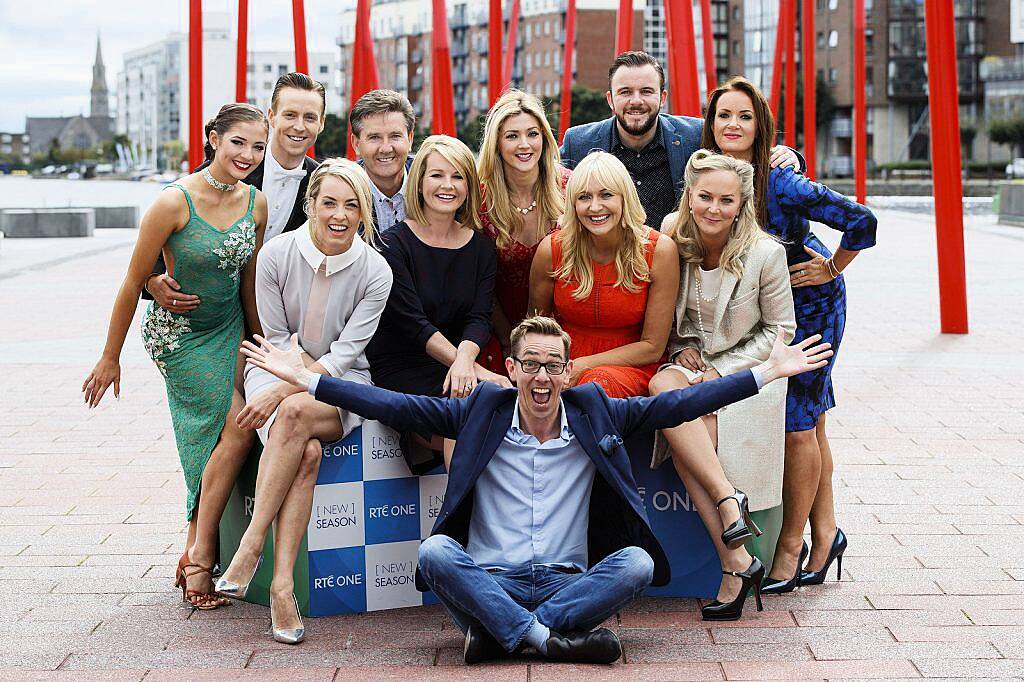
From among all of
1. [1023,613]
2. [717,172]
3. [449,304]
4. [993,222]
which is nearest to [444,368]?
[449,304]

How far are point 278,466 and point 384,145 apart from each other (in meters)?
1.46

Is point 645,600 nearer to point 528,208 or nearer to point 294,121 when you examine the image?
point 528,208

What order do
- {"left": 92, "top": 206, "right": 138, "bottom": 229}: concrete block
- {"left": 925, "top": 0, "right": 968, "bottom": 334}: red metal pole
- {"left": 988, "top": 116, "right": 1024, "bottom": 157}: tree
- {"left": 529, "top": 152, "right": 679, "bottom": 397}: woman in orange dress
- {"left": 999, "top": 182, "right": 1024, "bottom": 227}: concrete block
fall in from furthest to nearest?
1. {"left": 988, "top": 116, "right": 1024, "bottom": 157}: tree
2. {"left": 92, "top": 206, "right": 138, "bottom": 229}: concrete block
3. {"left": 999, "top": 182, "right": 1024, "bottom": 227}: concrete block
4. {"left": 925, "top": 0, "right": 968, "bottom": 334}: red metal pole
5. {"left": 529, "top": 152, "right": 679, "bottom": 397}: woman in orange dress

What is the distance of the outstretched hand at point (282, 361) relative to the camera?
14.8ft

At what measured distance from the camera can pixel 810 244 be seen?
521 cm

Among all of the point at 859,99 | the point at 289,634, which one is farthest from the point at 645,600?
the point at 859,99

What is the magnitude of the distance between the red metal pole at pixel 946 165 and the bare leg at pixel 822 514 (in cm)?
776

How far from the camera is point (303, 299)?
15.6 feet

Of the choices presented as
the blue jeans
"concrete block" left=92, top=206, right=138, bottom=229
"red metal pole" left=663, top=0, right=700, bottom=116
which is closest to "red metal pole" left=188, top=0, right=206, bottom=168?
"red metal pole" left=663, top=0, right=700, bottom=116

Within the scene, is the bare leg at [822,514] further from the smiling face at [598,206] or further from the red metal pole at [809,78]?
the red metal pole at [809,78]

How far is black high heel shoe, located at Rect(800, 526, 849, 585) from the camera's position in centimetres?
512

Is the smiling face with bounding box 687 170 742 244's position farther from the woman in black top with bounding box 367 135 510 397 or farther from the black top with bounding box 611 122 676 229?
the black top with bounding box 611 122 676 229

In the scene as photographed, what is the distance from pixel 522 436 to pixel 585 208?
92 cm

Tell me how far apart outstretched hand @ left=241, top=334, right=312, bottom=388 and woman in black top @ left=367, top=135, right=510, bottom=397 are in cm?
48
